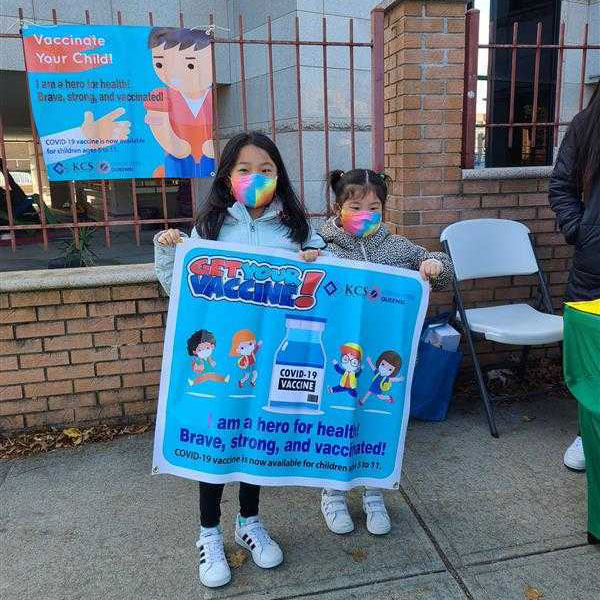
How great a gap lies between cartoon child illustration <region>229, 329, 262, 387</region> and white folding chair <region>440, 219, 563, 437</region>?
5.37 feet

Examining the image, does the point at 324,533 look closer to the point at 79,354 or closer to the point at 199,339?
the point at 199,339

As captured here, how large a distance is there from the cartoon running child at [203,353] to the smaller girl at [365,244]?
22.7 inches

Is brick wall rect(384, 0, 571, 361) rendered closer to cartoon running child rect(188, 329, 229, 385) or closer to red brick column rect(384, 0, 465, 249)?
red brick column rect(384, 0, 465, 249)

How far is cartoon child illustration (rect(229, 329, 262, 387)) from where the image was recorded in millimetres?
2113

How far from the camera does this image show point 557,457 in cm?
301

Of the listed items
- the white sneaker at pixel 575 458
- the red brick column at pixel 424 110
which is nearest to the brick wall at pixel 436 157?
the red brick column at pixel 424 110

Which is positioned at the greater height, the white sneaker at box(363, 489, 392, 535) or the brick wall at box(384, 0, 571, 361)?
the brick wall at box(384, 0, 571, 361)

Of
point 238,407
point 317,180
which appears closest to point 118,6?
point 317,180

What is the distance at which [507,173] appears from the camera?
3.77 m

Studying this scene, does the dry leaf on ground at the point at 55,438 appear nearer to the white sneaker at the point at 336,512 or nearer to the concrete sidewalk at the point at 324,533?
the concrete sidewalk at the point at 324,533

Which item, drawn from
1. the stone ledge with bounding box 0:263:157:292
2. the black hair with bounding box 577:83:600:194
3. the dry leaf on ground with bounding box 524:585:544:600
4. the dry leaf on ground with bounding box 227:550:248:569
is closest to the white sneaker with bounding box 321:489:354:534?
the dry leaf on ground with bounding box 227:550:248:569

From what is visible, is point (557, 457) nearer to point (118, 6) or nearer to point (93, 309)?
point (93, 309)

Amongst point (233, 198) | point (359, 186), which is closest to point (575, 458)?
point (359, 186)

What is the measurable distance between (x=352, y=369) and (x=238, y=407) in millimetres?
434
